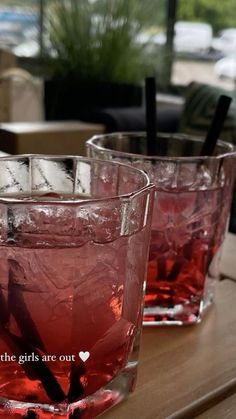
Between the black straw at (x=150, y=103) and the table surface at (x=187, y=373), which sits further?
the black straw at (x=150, y=103)

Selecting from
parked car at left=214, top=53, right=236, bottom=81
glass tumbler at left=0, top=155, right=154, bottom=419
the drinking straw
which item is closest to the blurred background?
parked car at left=214, top=53, right=236, bottom=81

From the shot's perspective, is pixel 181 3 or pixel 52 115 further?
pixel 181 3

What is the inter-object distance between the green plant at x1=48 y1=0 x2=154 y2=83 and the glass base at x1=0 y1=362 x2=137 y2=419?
235 cm

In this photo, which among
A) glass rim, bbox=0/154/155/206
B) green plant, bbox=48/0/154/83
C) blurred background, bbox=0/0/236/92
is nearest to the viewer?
glass rim, bbox=0/154/155/206

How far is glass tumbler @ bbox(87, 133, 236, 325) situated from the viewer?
0.60m

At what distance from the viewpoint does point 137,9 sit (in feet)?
8.92

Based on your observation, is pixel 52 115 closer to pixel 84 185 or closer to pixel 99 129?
pixel 99 129

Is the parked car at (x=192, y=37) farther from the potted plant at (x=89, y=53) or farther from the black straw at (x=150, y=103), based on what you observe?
the black straw at (x=150, y=103)

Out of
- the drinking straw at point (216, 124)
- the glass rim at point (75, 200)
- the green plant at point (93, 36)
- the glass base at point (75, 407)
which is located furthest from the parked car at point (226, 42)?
the glass base at point (75, 407)

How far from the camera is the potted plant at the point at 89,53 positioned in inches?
106

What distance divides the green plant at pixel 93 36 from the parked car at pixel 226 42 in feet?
2.77

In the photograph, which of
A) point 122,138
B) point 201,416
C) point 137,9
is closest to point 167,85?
point 137,9

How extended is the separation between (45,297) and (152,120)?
0.27 metres

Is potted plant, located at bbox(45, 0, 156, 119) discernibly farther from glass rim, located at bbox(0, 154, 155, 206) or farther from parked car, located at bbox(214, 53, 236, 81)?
glass rim, located at bbox(0, 154, 155, 206)
